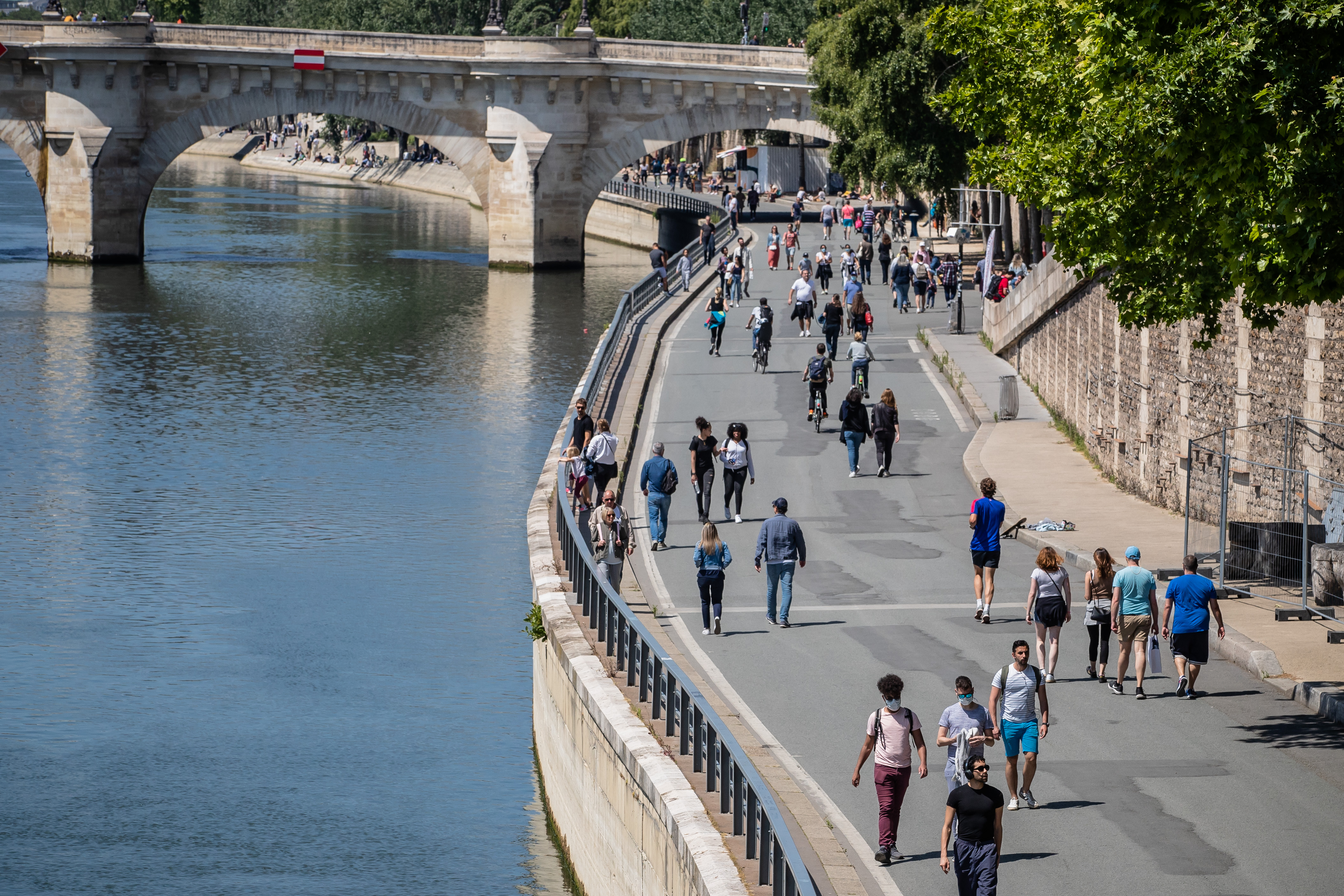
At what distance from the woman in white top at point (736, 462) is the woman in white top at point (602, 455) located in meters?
1.54

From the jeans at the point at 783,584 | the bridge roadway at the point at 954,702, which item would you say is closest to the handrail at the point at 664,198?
the bridge roadway at the point at 954,702

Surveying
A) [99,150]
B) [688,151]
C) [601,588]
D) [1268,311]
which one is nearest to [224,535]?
[601,588]

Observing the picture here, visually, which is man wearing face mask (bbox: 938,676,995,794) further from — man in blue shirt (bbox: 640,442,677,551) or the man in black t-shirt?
the man in black t-shirt

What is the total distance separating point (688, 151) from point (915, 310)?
70286 mm

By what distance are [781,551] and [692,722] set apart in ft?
20.8

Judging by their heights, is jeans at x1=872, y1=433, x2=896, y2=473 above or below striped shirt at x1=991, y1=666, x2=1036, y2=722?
above

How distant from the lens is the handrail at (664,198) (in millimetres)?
75938

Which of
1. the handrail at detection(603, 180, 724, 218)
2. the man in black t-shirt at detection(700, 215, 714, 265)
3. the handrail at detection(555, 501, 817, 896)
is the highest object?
the handrail at detection(603, 180, 724, 218)

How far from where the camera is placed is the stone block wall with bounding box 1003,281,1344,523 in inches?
828

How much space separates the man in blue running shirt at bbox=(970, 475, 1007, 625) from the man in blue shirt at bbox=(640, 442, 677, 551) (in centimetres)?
429

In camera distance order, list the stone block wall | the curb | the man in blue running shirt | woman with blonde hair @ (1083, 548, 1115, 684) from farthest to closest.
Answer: the stone block wall, the man in blue running shirt, woman with blonde hair @ (1083, 548, 1115, 684), the curb

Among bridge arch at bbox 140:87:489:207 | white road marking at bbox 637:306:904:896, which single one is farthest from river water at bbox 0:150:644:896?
bridge arch at bbox 140:87:489:207

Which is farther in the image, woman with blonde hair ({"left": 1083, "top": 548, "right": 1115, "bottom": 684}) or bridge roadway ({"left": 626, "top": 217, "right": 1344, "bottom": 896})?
woman with blonde hair ({"left": 1083, "top": 548, "right": 1115, "bottom": 684})

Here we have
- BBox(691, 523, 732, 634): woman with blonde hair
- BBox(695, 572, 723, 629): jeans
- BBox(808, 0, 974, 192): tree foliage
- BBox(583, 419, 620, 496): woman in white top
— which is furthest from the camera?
BBox(808, 0, 974, 192): tree foliage
